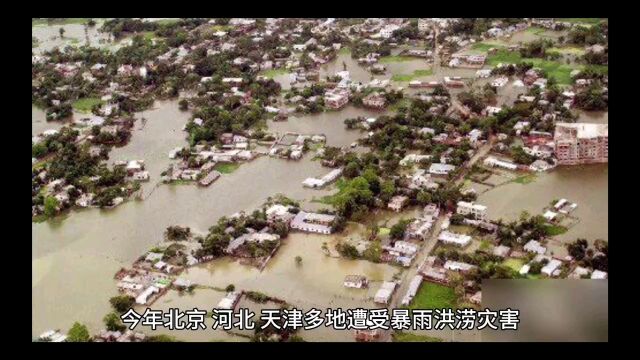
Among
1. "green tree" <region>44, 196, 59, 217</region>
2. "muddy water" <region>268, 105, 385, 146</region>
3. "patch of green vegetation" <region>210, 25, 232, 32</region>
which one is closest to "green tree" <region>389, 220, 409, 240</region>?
"muddy water" <region>268, 105, 385, 146</region>

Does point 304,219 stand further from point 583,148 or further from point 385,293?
point 583,148

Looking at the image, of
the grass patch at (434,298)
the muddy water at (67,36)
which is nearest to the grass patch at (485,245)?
the grass patch at (434,298)

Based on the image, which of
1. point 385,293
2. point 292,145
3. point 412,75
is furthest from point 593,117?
point 385,293

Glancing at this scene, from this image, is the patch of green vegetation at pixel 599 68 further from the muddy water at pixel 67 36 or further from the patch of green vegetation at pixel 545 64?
the muddy water at pixel 67 36

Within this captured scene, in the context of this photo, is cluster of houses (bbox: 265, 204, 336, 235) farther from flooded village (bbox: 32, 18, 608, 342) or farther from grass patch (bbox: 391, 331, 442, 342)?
grass patch (bbox: 391, 331, 442, 342)

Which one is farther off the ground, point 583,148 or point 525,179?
point 583,148
